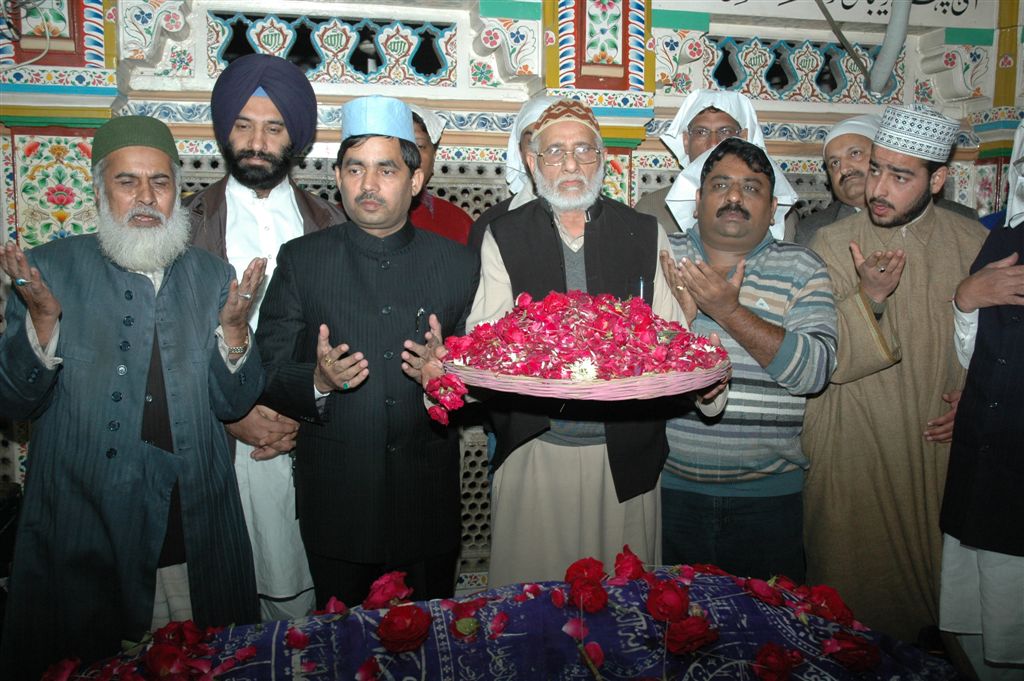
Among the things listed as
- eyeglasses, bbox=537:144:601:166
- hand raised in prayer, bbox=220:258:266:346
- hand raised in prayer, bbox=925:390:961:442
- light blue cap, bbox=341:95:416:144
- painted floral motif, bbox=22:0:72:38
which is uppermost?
painted floral motif, bbox=22:0:72:38

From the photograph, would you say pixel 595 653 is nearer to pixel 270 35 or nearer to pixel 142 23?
pixel 270 35

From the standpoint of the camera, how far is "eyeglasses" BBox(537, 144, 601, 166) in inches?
109

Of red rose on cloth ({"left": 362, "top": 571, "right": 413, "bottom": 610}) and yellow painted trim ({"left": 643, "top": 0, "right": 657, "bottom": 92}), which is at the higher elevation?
yellow painted trim ({"left": 643, "top": 0, "right": 657, "bottom": 92})

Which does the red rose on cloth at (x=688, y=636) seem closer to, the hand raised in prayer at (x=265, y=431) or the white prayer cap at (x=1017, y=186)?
the hand raised in prayer at (x=265, y=431)

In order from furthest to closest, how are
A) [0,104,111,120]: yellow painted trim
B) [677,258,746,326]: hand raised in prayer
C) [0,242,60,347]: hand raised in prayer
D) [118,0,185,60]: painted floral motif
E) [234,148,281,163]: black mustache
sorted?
[118,0,185,60]: painted floral motif, [0,104,111,120]: yellow painted trim, [234,148,281,163]: black mustache, [677,258,746,326]: hand raised in prayer, [0,242,60,347]: hand raised in prayer

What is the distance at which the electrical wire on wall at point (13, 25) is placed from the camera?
3.64m

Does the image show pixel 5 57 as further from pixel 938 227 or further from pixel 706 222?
pixel 938 227

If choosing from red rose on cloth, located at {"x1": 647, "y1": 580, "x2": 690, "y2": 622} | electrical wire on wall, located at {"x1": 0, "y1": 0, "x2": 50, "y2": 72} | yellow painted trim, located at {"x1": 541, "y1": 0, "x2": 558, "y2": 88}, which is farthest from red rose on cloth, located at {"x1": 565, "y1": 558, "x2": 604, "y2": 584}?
electrical wire on wall, located at {"x1": 0, "y1": 0, "x2": 50, "y2": 72}

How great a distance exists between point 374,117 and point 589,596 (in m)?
1.74

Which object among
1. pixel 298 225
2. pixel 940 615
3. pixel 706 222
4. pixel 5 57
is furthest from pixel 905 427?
pixel 5 57

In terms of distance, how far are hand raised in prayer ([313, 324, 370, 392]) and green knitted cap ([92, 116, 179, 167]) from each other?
2.97 feet

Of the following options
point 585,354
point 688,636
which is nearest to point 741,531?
point 688,636

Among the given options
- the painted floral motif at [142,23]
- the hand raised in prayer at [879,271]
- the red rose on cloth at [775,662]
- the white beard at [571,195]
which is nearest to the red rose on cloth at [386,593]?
the red rose on cloth at [775,662]

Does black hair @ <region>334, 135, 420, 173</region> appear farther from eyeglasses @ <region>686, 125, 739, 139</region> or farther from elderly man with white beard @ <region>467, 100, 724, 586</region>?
eyeglasses @ <region>686, 125, 739, 139</region>
